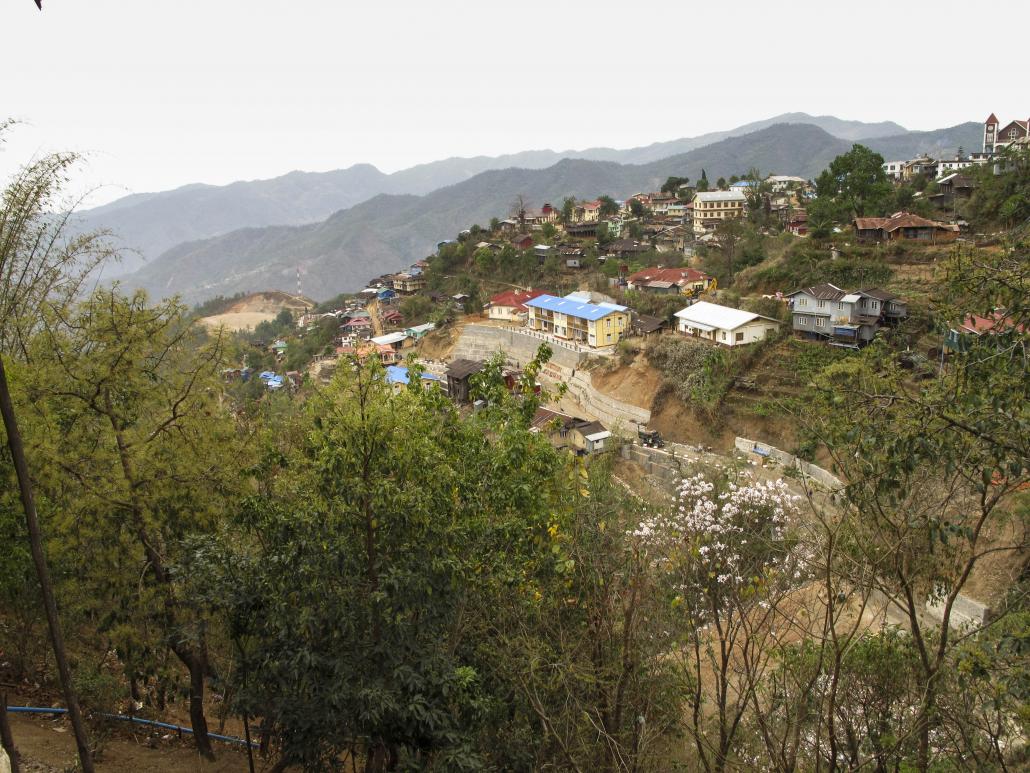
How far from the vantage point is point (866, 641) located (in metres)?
8.25

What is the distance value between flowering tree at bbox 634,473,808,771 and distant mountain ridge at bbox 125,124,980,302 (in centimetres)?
12867

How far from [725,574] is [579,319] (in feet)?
90.8

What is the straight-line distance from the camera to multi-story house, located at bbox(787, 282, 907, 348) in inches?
995

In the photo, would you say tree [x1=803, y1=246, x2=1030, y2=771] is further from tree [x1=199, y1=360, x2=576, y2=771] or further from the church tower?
the church tower

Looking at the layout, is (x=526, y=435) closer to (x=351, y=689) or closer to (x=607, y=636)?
(x=607, y=636)

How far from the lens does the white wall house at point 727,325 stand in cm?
2873

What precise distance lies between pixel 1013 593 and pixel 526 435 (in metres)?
4.19

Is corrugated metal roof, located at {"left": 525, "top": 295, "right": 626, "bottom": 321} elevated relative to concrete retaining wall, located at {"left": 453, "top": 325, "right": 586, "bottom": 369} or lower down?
elevated

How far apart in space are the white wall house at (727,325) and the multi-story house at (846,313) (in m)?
1.82

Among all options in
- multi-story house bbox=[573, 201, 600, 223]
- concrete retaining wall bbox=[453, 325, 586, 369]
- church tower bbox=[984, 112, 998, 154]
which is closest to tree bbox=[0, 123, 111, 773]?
concrete retaining wall bbox=[453, 325, 586, 369]

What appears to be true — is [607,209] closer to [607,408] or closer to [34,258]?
[607,408]

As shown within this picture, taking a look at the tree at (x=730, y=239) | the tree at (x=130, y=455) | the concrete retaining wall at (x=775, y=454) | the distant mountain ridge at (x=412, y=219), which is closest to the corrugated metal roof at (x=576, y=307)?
the tree at (x=730, y=239)

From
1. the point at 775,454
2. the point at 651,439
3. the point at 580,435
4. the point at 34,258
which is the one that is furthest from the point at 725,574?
the point at 651,439

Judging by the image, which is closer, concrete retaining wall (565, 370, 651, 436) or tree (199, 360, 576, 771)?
tree (199, 360, 576, 771)
